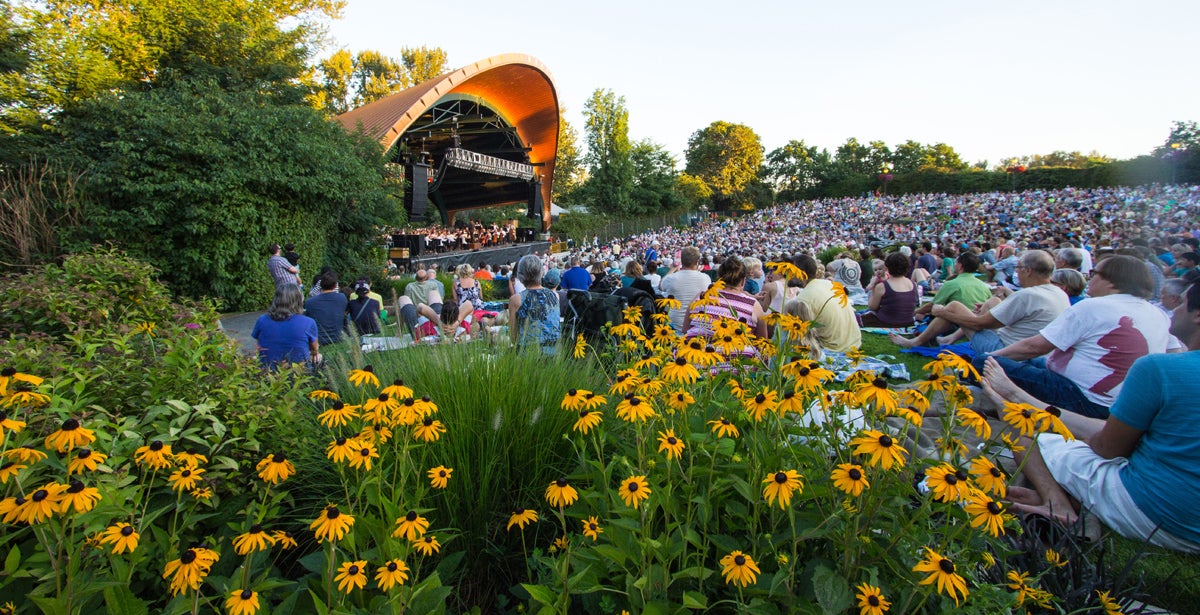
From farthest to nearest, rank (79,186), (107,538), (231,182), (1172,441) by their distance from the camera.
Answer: (231,182)
(79,186)
(1172,441)
(107,538)

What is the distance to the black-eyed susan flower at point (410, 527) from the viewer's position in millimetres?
1308

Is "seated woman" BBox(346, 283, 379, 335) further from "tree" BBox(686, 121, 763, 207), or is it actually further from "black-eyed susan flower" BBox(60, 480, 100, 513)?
"tree" BBox(686, 121, 763, 207)

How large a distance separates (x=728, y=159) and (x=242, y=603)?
221 ft

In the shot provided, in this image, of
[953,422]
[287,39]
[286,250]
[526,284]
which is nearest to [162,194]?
[286,250]

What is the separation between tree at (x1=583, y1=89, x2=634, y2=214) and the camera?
44.6 meters

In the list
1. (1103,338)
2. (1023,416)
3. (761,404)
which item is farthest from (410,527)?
(1103,338)

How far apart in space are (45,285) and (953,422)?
5.03m

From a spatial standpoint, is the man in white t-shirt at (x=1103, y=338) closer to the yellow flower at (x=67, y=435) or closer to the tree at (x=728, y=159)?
the yellow flower at (x=67, y=435)

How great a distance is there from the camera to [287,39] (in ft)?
46.0

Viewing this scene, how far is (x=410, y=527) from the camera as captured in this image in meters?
1.34

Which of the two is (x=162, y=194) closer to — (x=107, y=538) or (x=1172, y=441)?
(x=107, y=538)

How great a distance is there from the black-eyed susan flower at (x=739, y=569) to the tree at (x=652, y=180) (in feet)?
150

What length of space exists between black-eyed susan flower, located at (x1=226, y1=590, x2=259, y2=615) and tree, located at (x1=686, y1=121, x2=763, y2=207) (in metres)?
64.6

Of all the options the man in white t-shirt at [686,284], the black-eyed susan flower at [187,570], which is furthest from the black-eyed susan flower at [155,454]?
the man in white t-shirt at [686,284]
